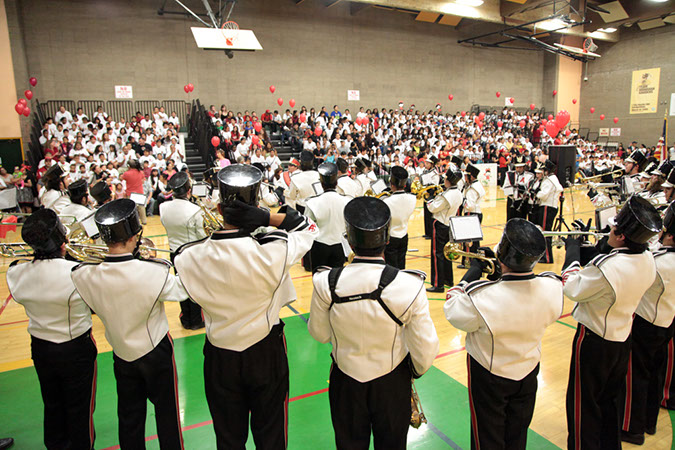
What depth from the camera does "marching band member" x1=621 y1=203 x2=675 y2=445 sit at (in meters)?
3.02

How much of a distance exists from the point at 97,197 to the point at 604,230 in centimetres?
486

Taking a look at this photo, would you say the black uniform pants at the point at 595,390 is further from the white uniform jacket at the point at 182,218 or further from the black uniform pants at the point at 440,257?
the white uniform jacket at the point at 182,218

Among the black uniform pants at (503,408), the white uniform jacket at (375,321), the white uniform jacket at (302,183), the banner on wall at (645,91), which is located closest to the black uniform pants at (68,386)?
the white uniform jacket at (375,321)

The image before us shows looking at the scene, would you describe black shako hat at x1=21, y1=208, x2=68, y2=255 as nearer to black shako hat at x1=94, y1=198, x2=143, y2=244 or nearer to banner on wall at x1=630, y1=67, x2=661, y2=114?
black shako hat at x1=94, y1=198, x2=143, y2=244

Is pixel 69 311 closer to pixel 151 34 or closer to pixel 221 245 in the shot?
pixel 221 245

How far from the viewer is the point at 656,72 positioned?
27.1 meters

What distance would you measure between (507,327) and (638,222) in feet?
3.43

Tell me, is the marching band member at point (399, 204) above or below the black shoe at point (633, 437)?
above

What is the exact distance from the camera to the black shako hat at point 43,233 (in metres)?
2.70

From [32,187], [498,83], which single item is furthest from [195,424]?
[498,83]

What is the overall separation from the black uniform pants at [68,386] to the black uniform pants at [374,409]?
1.72 meters

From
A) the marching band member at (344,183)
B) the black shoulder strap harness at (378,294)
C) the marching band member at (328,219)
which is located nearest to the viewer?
the black shoulder strap harness at (378,294)

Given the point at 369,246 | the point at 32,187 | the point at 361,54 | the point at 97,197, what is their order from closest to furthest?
the point at 369,246 → the point at 97,197 → the point at 32,187 → the point at 361,54

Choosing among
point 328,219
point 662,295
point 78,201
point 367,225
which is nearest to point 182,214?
point 78,201
